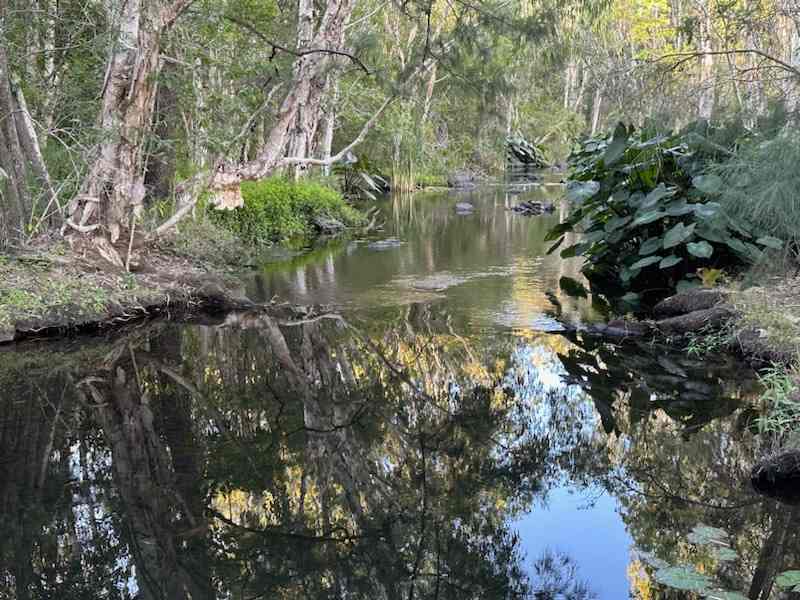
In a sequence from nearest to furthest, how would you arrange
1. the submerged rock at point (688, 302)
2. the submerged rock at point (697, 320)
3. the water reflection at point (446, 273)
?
the submerged rock at point (697, 320) → the submerged rock at point (688, 302) → the water reflection at point (446, 273)

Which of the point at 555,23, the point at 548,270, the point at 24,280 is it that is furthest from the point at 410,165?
the point at 24,280

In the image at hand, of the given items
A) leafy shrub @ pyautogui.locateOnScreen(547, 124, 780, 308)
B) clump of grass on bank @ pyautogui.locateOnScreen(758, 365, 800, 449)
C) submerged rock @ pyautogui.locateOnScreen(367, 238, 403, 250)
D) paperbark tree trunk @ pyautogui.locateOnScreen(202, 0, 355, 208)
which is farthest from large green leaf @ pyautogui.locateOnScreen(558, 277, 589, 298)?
clump of grass on bank @ pyautogui.locateOnScreen(758, 365, 800, 449)

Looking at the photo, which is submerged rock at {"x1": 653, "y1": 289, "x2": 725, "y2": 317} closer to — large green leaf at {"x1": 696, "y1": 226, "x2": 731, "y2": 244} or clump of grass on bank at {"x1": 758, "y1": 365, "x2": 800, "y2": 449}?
large green leaf at {"x1": 696, "y1": 226, "x2": 731, "y2": 244}

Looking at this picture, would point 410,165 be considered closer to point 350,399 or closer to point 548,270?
point 548,270

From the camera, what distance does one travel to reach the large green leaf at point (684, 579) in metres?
3.26

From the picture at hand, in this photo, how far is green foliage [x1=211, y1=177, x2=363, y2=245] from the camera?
579 inches

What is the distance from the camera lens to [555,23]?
9.50m

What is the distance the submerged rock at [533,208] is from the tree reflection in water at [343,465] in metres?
14.0

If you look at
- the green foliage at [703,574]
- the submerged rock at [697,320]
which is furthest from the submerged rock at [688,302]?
the green foliage at [703,574]

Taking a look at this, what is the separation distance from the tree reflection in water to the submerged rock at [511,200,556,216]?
14.0m

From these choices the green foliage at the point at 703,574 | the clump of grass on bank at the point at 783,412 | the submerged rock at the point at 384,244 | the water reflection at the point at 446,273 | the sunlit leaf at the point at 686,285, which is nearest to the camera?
the green foliage at the point at 703,574

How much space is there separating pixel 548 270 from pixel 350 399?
22.0 ft

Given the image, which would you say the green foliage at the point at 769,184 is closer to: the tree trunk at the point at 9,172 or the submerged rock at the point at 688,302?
the submerged rock at the point at 688,302

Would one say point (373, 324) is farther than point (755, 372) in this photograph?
Yes
